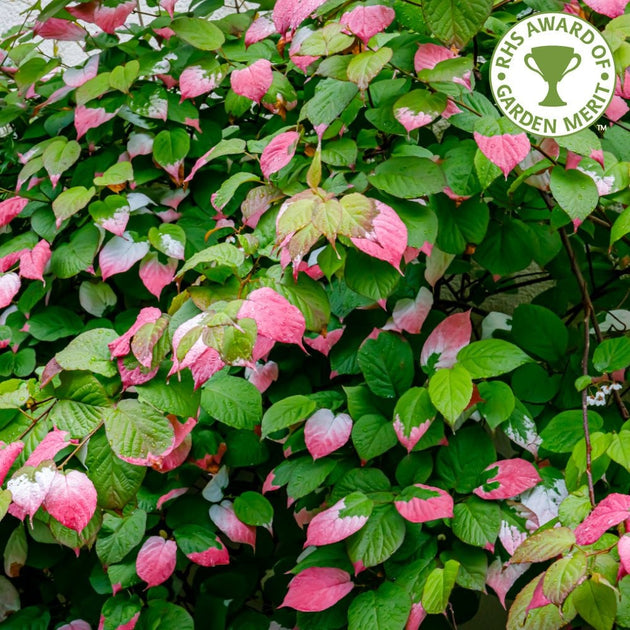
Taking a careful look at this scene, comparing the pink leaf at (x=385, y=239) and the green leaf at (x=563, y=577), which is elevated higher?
the pink leaf at (x=385, y=239)

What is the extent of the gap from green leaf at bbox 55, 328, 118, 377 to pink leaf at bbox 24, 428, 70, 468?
8cm

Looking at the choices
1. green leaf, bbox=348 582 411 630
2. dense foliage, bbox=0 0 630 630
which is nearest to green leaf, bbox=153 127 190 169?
dense foliage, bbox=0 0 630 630

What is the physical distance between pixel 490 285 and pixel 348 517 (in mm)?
664

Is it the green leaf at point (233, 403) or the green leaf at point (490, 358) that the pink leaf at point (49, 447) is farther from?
the green leaf at point (490, 358)

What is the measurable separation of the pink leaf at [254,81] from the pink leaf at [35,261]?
44 centimetres

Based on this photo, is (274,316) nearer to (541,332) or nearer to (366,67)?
(366,67)

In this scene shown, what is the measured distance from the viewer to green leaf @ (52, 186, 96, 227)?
135 centimetres

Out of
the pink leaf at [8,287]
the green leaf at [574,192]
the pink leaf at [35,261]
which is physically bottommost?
the pink leaf at [8,287]

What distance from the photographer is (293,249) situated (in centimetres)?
85

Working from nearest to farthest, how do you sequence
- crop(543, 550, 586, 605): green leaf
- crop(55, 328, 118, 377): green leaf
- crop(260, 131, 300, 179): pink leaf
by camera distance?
1. crop(543, 550, 586, 605): green leaf
2. crop(55, 328, 118, 377): green leaf
3. crop(260, 131, 300, 179): pink leaf

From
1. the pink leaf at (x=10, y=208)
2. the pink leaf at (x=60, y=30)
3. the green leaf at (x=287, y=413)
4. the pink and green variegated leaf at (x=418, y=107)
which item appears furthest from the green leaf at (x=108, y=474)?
the pink leaf at (x=60, y=30)

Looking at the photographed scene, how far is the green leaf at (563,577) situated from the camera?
715mm

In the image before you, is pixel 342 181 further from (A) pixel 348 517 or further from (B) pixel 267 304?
(A) pixel 348 517

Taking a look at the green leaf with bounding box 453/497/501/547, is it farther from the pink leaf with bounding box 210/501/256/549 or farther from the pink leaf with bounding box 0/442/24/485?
the pink leaf with bounding box 0/442/24/485
